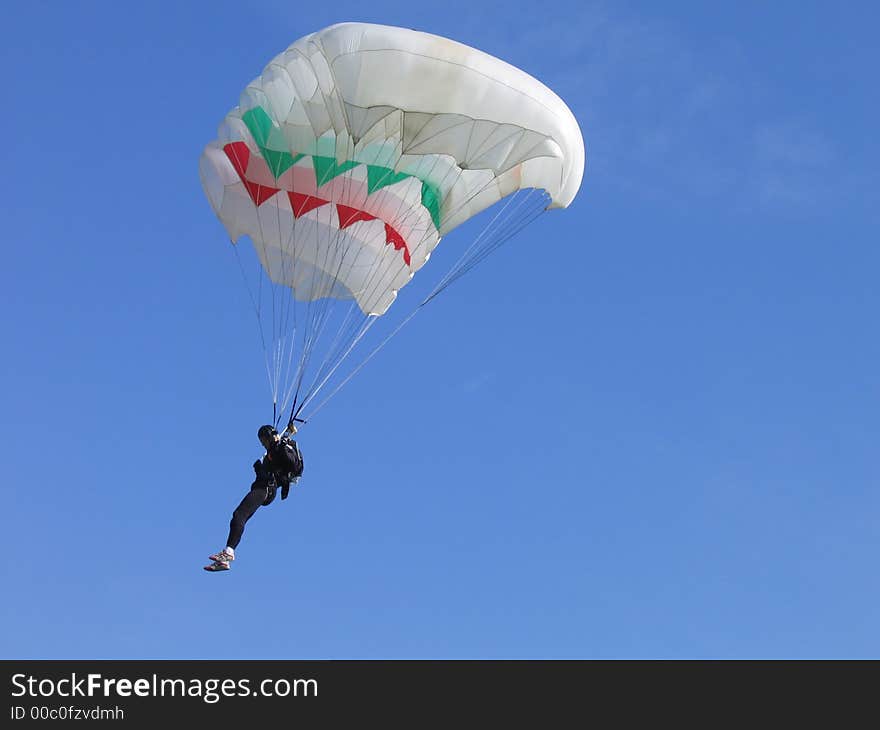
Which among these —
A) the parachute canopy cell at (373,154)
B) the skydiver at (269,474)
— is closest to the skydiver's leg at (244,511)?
the skydiver at (269,474)

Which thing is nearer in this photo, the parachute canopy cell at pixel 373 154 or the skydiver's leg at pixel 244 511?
the skydiver's leg at pixel 244 511

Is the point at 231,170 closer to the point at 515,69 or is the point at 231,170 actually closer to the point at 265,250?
the point at 265,250

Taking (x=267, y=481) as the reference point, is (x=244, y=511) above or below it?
below

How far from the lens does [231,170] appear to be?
23.6m

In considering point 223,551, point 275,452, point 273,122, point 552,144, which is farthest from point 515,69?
point 223,551

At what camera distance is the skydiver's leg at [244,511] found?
20922 millimetres

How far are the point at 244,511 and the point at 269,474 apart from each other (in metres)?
0.56

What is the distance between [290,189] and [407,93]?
114 inches

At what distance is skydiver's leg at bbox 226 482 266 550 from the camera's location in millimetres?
20922

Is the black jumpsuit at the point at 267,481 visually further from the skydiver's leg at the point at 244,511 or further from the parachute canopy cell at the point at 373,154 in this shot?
the parachute canopy cell at the point at 373,154

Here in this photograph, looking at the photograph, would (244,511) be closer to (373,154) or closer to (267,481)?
(267,481)

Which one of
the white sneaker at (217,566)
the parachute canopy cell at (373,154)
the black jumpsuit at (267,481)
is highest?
the parachute canopy cell at (373,154)

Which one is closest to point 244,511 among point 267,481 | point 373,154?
point 267,481

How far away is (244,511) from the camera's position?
69.2 feet
